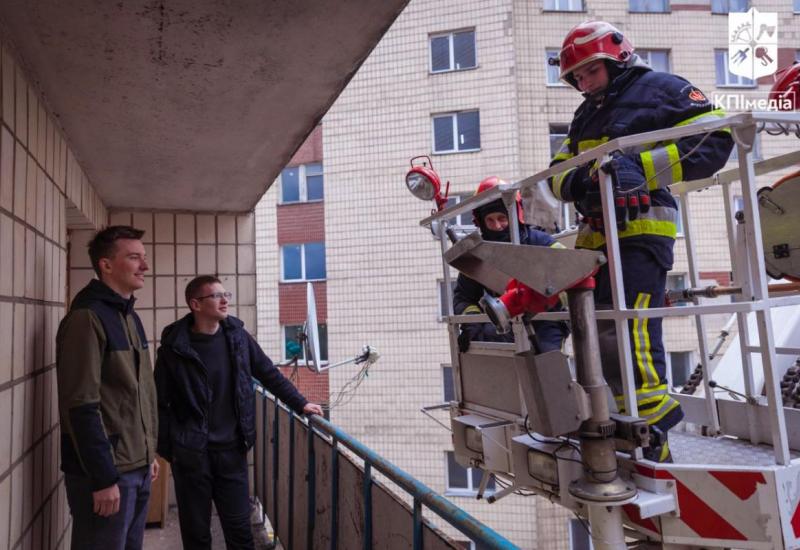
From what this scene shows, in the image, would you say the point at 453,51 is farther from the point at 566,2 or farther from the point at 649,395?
the point at 649,395

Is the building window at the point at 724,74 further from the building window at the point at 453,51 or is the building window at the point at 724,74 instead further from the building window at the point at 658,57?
the building window at the point at 453,51

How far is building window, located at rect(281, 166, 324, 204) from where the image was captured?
14867mm

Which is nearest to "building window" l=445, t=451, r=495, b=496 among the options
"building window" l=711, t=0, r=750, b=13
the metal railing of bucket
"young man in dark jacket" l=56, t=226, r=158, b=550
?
the metal railing of bucket

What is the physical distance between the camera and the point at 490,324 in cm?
328

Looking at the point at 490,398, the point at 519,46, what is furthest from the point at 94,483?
the point at 519,46

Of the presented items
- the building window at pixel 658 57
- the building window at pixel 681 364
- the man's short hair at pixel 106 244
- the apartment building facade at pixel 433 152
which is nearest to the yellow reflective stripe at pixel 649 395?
the man's short hair at pixel 106 244

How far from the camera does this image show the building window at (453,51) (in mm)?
14023

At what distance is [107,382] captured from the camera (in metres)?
2.53

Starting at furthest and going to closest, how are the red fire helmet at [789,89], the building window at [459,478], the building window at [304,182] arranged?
the building window at [304,182] → the building window at [459,478] → the red fire helmet at [789,89]

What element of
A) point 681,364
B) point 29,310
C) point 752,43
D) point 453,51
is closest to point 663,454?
point 29,310

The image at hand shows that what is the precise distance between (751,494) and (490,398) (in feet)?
3.80

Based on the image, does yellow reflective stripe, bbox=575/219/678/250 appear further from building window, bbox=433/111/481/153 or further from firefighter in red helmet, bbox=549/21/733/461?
building window, bbox=433/111/481/153

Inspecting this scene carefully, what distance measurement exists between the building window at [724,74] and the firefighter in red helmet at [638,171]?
1397 centimetres

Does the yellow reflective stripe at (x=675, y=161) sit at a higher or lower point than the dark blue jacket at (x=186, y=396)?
higher
